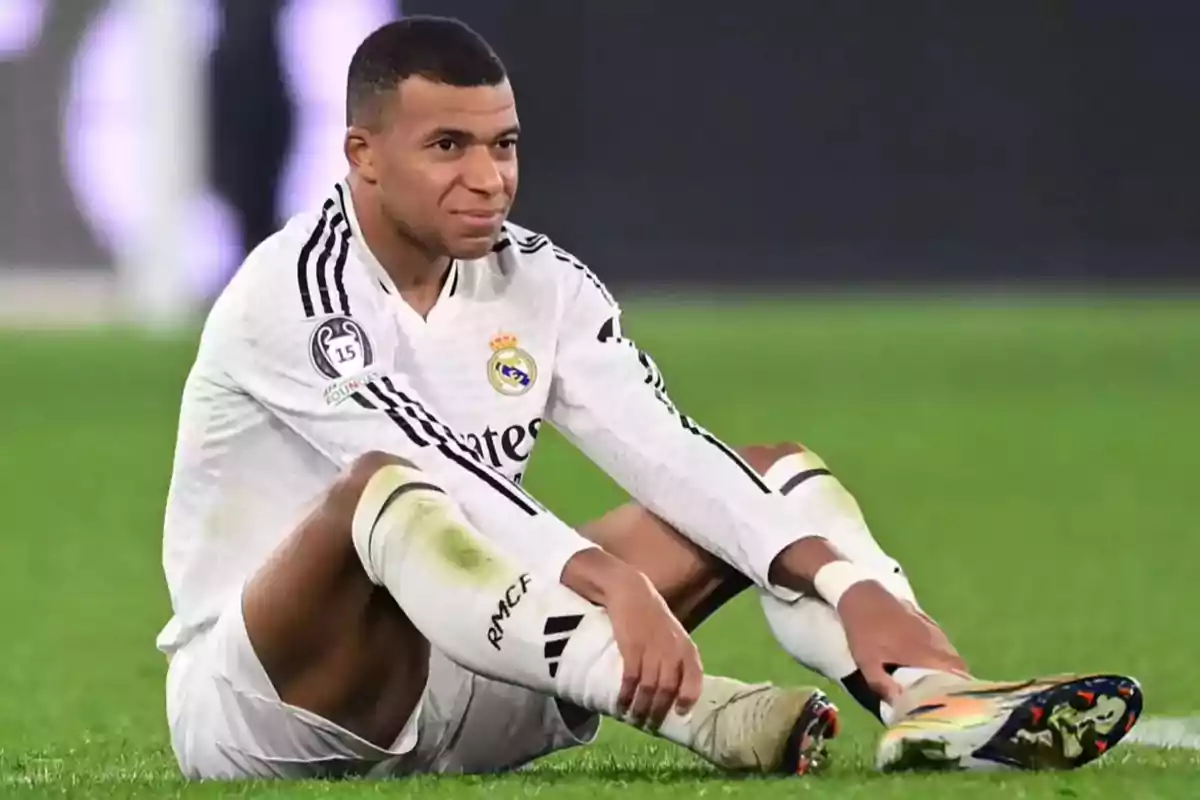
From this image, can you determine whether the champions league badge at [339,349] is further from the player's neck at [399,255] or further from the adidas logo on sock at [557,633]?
the adidas logo on sock at [557,633]

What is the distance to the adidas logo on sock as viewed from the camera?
295 centimetres

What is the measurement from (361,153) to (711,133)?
43.6ft

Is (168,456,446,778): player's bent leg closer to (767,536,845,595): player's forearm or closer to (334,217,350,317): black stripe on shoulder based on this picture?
(334,217,350,317): black stripe on shoulder

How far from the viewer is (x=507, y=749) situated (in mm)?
3389

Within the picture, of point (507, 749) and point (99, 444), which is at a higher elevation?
point (507, 749)

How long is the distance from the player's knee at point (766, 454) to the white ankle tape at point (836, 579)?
227 millimetres

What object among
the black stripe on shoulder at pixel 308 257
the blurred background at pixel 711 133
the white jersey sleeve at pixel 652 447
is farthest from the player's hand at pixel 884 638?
the blurred background at pixel 711 133

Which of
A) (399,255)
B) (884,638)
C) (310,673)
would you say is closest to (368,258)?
(399,255)

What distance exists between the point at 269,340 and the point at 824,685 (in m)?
1.95

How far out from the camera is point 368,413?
10.3ft

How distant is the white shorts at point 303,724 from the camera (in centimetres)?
324

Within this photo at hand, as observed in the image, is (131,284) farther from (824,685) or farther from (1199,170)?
(824,685)

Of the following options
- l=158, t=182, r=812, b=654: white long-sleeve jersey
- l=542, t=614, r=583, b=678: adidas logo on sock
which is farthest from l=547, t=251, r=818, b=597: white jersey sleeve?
l=542, t=614, r=583, b=678: adidas logo on sock

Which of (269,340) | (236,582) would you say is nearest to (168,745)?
(236,582)
